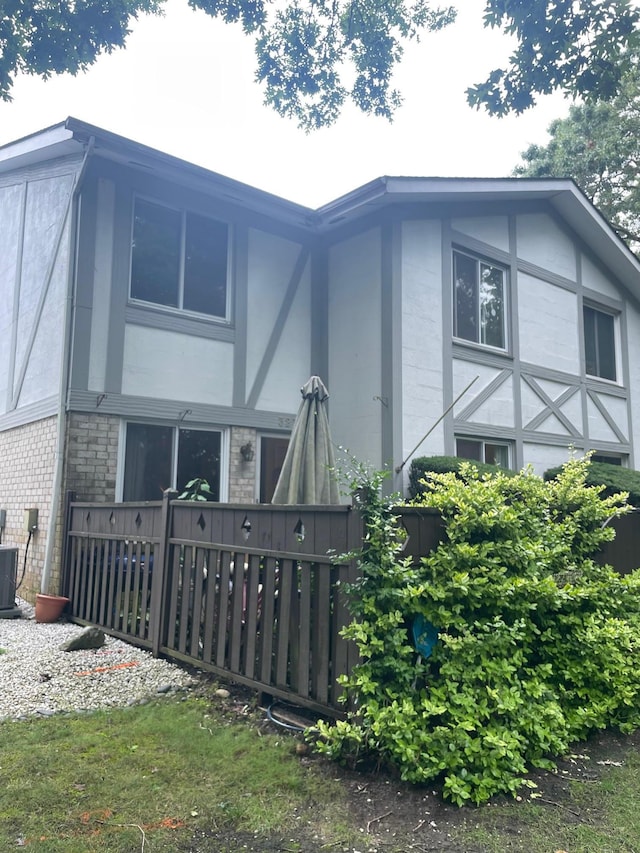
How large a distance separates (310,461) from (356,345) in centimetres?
437

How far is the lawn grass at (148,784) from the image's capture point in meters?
2.59

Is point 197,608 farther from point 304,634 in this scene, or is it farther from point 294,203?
point 294,203

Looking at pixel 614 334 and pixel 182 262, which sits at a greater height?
pixel 614 334

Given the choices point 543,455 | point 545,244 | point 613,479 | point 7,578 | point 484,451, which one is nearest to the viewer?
point 7,578

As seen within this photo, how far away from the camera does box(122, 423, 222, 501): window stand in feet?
26.2

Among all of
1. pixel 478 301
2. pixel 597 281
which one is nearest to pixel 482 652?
pixel 478 301

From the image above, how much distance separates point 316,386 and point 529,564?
3.21 meters

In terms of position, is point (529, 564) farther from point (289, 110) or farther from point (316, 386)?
point (289, 110)

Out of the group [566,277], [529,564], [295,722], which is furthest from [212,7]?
[566,277]

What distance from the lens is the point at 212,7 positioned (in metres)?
6.63

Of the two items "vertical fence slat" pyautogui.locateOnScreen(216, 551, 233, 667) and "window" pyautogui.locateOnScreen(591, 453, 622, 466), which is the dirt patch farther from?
"window" pyautogui.locateOnScreen(591, 453, 622, 466)

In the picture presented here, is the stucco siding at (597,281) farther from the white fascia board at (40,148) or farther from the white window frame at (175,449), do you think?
the white fascia board at (40,148)

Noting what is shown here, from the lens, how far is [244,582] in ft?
14.3

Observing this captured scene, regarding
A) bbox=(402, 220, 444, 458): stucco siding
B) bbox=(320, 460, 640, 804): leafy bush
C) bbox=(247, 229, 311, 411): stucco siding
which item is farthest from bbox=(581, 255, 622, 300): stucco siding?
bbox=(320, 460, 640, 804): leafy bush
